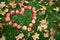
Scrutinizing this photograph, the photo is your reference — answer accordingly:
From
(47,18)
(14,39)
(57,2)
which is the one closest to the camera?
(14,39)

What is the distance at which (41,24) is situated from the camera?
4387 mm

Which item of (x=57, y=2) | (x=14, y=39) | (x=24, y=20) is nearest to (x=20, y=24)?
(x=24, y=20)

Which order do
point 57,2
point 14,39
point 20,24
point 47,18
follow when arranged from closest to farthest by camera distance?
point 14,39
point 20,24
point 47,18
point 57,2

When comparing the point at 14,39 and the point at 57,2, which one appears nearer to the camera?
the point at 14,39

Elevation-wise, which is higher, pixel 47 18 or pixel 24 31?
pixel 47 18

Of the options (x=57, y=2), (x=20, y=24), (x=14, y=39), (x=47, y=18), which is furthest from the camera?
(x=57, y=2)

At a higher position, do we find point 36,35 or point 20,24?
point 20,24

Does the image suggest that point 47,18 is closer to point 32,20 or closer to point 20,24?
point 32,20

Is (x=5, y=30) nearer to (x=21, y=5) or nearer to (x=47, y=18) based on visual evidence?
(x=21, y=5)

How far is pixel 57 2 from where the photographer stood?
4957mm

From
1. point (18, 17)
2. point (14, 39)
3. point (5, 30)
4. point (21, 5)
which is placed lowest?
point (14, 39)

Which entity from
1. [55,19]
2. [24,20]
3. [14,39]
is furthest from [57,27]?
[14,39]

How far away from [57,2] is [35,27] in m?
1.11

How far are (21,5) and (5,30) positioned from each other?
2.87 ft
